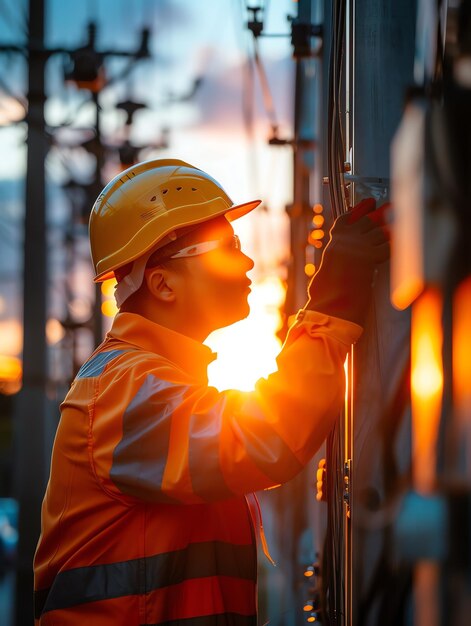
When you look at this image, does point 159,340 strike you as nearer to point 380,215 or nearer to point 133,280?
point 133,280

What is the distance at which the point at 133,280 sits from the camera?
287 cm

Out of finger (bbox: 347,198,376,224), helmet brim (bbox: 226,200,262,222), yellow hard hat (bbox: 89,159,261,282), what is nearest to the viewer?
finger (bbox: 347,198,376,224)

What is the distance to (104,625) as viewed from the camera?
2496 millimetres

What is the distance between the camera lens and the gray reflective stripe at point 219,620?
2533 mm

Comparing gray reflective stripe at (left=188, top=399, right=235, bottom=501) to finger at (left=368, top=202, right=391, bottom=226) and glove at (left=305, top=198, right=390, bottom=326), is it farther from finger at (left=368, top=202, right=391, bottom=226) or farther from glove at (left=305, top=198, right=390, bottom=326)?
finger at (left=368, top=202, right=391, bottom=226)

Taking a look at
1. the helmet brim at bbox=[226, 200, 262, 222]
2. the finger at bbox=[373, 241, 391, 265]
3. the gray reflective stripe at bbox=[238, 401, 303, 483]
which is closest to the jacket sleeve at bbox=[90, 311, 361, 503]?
the gray reflective stripe at bbox=[238, 401, 303, 483]

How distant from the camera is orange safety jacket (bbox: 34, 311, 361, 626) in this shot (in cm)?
221

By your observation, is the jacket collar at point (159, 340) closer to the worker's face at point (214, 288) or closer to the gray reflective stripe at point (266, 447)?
the worker's face at point (214, 288)

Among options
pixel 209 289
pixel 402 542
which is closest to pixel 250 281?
pixel 209 289

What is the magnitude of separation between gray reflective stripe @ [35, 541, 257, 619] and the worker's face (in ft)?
1.99

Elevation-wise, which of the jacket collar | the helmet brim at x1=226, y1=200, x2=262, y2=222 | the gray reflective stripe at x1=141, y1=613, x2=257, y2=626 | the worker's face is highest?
the helmet brim at x1=226, y1=200, x2=262, y2=222

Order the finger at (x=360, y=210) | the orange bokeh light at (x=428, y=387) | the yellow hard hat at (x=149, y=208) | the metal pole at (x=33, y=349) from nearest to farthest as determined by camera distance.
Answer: the orange bokeh light at (x=428, y=387) → the finger at (x=360, y=210) → the yellow hard hat at (x=149, y=208) → the metal pole at (x=33, y=349)

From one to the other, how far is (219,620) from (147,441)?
60 cm

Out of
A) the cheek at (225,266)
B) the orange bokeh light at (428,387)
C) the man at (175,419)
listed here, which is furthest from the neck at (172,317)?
the orange bokeh light at (428,387)
